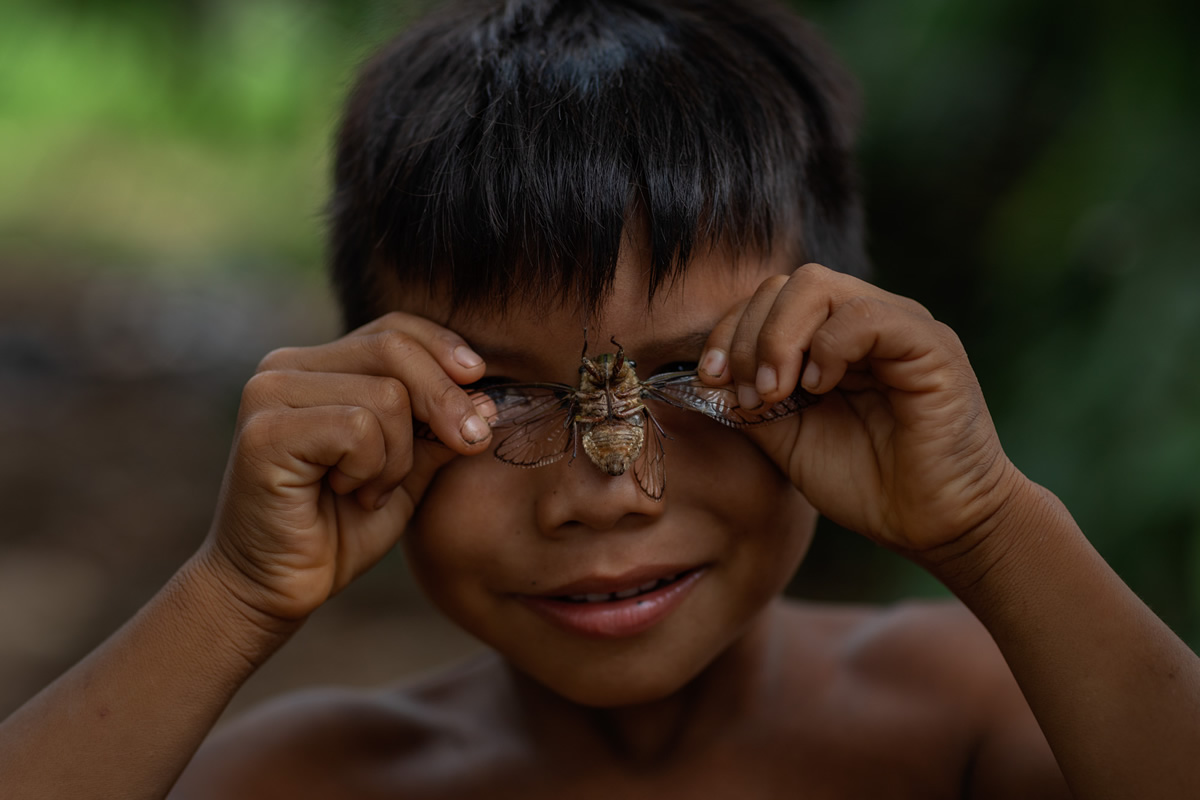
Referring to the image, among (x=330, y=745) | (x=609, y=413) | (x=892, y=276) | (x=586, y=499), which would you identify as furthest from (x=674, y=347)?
(x=892, y=276)

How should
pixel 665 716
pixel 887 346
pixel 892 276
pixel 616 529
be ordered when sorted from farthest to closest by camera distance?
pixel 892 276, pixel 665 716, pixel 616 529, pixel 887 346

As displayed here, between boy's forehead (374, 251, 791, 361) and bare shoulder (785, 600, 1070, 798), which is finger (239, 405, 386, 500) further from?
bare shoulder (785, 600, 1070, 798)

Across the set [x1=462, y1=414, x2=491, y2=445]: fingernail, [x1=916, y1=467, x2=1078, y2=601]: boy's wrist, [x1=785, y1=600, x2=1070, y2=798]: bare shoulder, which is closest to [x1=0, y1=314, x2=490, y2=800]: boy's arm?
[x1=462, y1=414, x2=491, y2=445]: fingernail

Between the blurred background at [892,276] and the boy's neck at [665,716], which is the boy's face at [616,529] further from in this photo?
the blurred background at [892,276]

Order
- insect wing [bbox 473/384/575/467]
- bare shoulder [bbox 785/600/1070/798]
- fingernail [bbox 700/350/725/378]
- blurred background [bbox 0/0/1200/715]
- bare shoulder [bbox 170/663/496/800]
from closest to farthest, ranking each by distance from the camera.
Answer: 1. fingernail [bbox 700/350/725/378]
2. insect wing [bbox 473/384/575/467]
3. bare shoulder [bbox 785/600/1070/798]
4. bare shoulder [bbox 170/663/496/800]
5. blurred background [bbox 0/0/1200/715]

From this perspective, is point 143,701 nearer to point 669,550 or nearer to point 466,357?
point 466,357

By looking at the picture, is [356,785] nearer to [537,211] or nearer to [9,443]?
[537,211]

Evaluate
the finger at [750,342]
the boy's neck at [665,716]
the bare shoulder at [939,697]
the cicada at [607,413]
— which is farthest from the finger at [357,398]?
the bare shoulder at [939,697]
